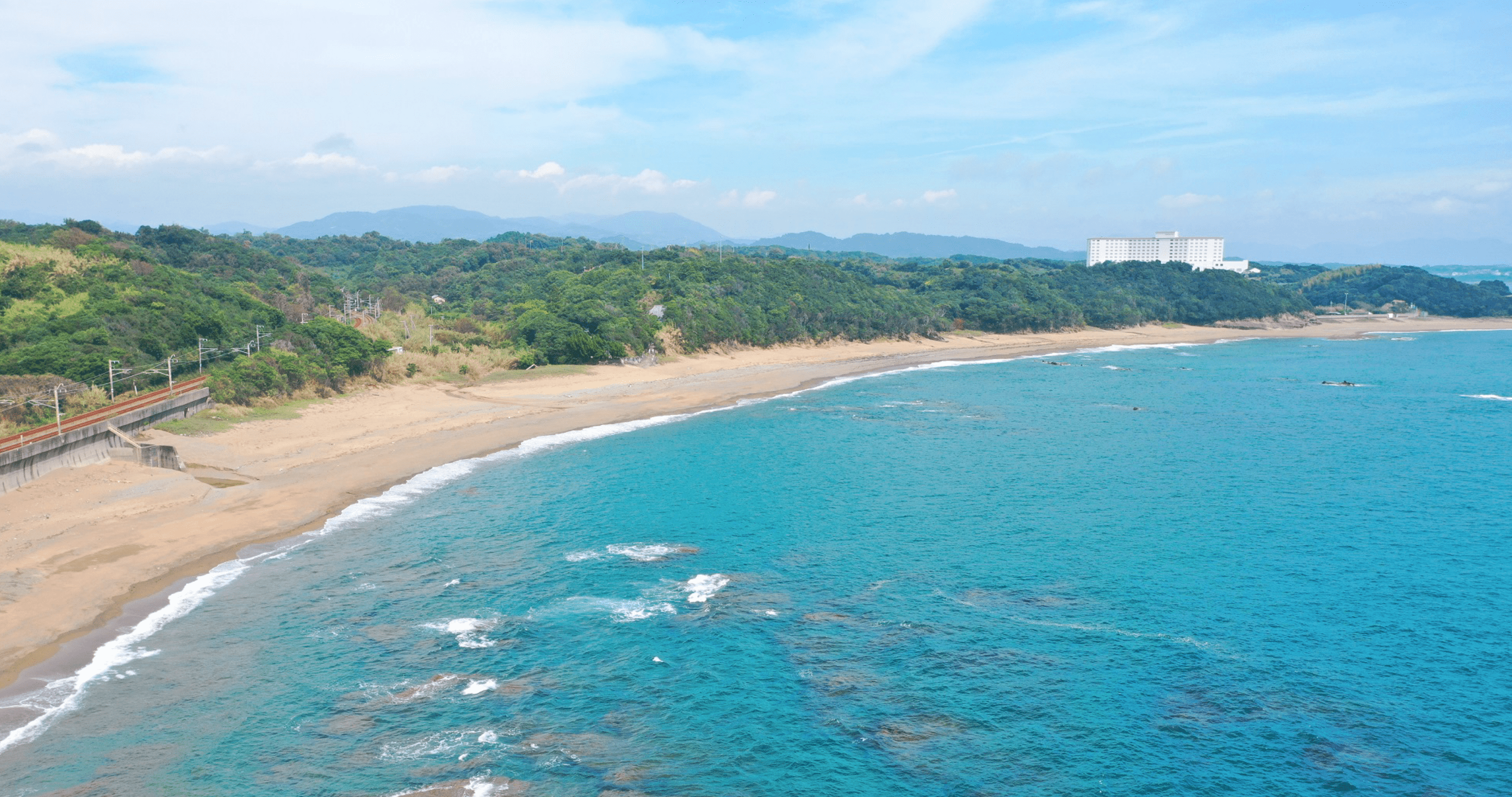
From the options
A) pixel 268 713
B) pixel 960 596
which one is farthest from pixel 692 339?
pixel 268 713

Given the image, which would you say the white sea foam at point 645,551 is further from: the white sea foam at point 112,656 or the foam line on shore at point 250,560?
the white sea foam at point 112,656

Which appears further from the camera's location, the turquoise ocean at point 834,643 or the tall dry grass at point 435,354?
the tall dry grass at point 435,354

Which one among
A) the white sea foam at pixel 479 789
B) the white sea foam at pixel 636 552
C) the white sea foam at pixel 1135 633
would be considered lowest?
the white sea foam at pixel 479 789

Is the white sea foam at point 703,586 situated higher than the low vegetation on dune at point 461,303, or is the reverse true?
the low vegetation on dune at point 461,303

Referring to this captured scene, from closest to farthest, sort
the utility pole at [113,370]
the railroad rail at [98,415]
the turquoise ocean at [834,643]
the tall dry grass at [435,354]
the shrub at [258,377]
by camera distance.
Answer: the turquoise ocean at [834,643] → the railroad rail at [98,415] → the utility pole at [113,370] → the shrub at [258,377] → the tall dry grass at [435,354]

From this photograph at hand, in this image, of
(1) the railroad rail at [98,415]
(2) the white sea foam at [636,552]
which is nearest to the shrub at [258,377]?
(1) the railroad rail at [98,415]

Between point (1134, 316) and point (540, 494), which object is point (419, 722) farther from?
point (1134, 316)

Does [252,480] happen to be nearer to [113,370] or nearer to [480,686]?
[113,370]
